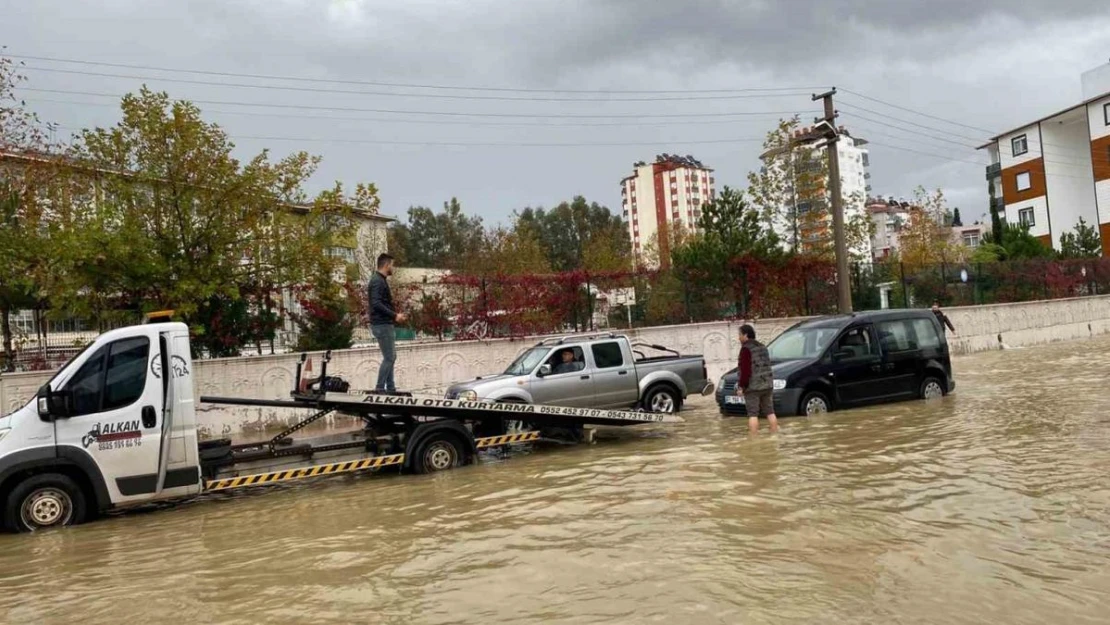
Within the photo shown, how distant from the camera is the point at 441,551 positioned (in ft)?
21.5

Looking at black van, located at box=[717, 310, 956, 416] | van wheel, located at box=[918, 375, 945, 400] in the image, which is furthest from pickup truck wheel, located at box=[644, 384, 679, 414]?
van wheel, located at box=[918, 375, 945, 400]

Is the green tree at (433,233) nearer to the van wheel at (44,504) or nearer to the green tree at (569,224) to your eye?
the green tree at (569,224)

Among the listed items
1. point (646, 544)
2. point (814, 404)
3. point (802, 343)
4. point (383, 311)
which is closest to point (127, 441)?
point (383, 311)

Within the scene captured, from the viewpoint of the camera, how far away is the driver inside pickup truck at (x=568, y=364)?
43.1 ft

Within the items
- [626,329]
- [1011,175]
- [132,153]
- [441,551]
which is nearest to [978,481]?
[441,551]

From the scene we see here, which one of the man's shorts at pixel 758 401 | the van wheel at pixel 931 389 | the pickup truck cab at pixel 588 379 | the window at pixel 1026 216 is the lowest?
the van wheel at pixel 931 389

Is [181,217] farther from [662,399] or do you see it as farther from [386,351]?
[662,399]

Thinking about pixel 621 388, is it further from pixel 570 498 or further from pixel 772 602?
pixel 772 602

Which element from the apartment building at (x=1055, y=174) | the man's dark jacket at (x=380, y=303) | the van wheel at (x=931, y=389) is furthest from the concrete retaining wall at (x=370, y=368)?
the apartment building at (x=1055, y=174)

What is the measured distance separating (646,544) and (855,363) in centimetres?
864

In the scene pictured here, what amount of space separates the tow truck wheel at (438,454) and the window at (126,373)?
3349 mm

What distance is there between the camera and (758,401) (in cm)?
1188

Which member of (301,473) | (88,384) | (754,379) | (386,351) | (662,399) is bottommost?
(301,473)

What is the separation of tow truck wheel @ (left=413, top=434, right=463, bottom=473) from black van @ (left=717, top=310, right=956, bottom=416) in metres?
5.47
